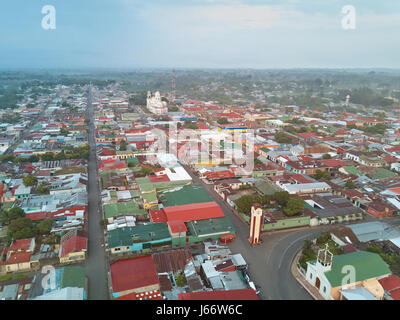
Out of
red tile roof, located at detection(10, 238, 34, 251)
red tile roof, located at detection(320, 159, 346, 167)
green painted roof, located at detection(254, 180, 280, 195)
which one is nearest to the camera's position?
red tile roof, located at detection(10, 238, 34, 251)

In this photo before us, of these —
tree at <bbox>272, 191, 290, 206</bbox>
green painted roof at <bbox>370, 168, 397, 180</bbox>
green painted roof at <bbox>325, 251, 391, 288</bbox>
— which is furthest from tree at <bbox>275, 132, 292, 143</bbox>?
green painted roof at <bbox>325, 251, 391, 288</bbox>

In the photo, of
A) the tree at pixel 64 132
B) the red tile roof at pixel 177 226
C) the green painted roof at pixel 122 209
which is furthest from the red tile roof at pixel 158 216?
the tree at pixel 64 132

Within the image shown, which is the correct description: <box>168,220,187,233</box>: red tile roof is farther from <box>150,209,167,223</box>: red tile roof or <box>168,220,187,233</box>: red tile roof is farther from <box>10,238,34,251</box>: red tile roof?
<box>10,238,34,251</box>: red tile roof

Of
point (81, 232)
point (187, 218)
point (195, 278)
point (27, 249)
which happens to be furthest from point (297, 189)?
point (27, 249)

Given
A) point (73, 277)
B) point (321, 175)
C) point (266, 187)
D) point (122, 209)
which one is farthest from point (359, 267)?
point (122, 209)

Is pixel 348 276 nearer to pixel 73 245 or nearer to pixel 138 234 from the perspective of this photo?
pixel 138 234

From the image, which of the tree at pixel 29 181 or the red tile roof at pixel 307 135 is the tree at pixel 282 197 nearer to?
the tree at pixel 29 181

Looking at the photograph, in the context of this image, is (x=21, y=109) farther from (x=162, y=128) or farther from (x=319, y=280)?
(x=319, y=280)
